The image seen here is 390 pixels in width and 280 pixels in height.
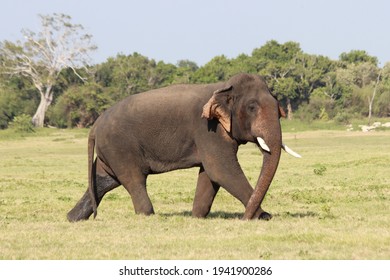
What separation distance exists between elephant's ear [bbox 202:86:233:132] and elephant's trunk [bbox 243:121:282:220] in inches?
28.6

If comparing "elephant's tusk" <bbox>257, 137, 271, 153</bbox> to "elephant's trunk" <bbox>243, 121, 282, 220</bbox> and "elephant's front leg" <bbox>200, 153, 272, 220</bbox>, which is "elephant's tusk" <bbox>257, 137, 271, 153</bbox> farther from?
"elephant's front leg" <bbox>200, 153, 272, 220</bbox>

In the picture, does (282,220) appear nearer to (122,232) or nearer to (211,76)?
(122,232)

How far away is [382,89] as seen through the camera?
94.5 meters

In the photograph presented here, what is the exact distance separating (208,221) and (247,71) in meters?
90.3

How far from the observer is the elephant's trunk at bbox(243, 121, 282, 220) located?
14.4 m

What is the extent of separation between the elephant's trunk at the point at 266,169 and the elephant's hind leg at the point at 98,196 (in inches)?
125

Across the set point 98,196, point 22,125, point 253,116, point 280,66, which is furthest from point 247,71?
point 253,116

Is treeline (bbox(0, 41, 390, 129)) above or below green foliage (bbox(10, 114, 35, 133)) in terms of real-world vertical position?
above

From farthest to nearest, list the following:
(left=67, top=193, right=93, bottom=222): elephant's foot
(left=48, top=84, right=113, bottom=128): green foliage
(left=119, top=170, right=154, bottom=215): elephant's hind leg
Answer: (left=48, top=84, right=113, bottom=128): green foliage < (left=67, top=193, right=93, bottom=222): elephant's foot < (left=119, top=170, right=154, bottom=215): elephant's hind leg

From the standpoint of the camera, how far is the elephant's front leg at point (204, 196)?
1573 centimetres

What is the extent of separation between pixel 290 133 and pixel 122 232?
54428mm

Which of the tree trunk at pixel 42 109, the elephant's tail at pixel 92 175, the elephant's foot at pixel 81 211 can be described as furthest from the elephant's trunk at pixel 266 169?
the tree trunk at pixel 42 109

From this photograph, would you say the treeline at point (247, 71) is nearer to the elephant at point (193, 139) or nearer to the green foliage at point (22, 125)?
the green foliage at point (22, 125)

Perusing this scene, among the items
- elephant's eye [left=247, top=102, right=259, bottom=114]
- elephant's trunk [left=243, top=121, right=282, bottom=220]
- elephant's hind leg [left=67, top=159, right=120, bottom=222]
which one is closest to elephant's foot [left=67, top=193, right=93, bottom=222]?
elephant's hind leg [left=67, top=159, right=120, bottom=222]
